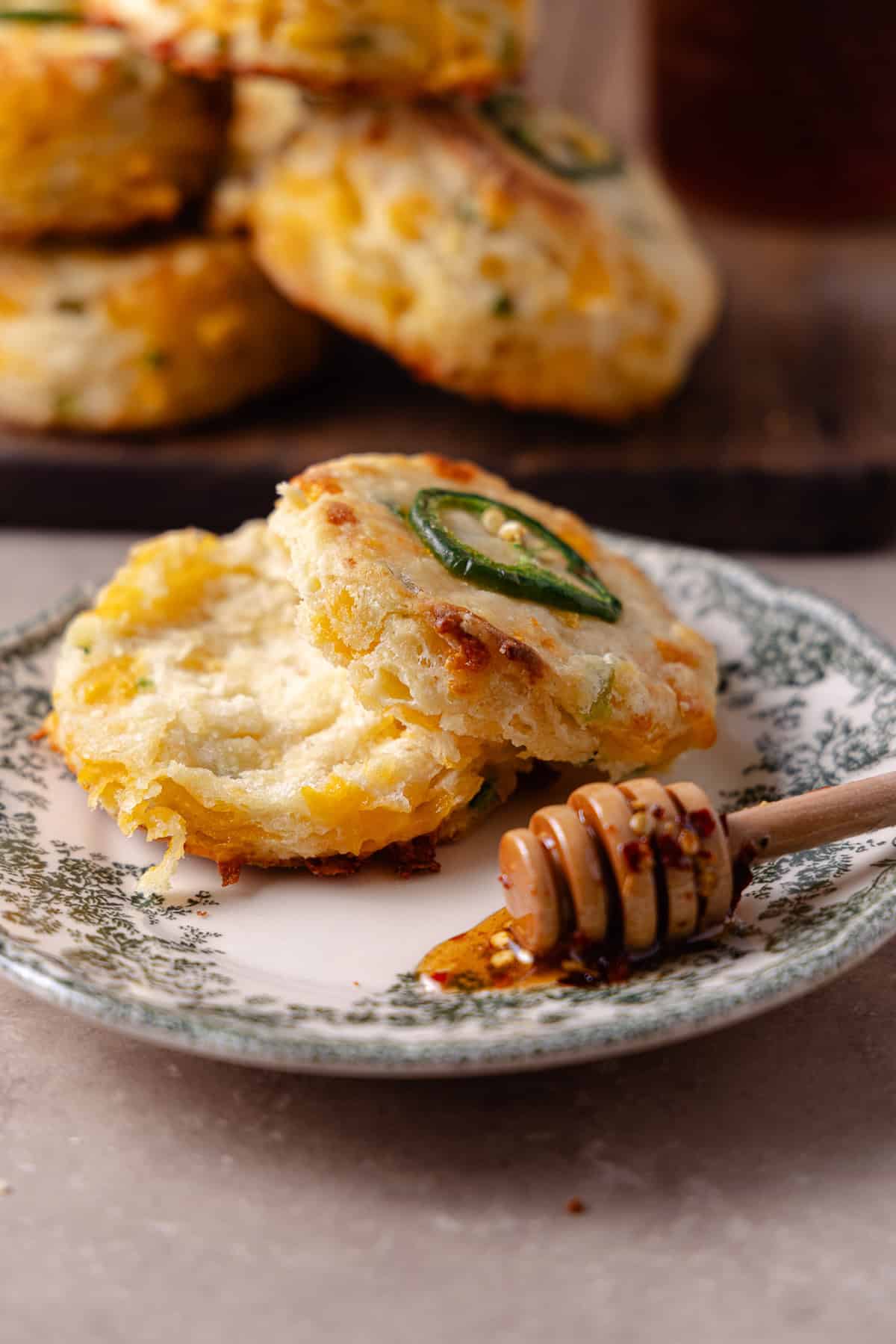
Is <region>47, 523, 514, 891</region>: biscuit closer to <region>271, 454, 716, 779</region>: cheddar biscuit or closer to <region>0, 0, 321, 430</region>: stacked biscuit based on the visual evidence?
<region>271, 454, 716, 779</region>: cheddar biscuit

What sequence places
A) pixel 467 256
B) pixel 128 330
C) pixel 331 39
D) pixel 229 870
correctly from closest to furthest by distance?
pixel 229 870 → pixel 331 39 → pixel 467 256 → pixel 128 330

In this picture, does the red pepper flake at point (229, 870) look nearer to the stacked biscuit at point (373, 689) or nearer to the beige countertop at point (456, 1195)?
the stacked biscuit at point (373, 689)

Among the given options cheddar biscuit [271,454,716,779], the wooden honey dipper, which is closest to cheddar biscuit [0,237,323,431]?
cheddar biscuit [271,454,716,779]

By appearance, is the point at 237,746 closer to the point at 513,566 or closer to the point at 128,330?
the point at 513,566

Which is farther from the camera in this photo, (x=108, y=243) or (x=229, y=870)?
(x=108, y=243)

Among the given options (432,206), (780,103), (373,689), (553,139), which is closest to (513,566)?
(373,689)

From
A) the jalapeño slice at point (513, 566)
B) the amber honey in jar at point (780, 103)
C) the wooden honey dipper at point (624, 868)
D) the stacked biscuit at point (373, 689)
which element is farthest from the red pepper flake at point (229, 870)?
the amber honey in jar at point (780, 103)

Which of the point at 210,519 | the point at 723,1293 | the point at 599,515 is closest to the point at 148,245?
the point at 210,519
